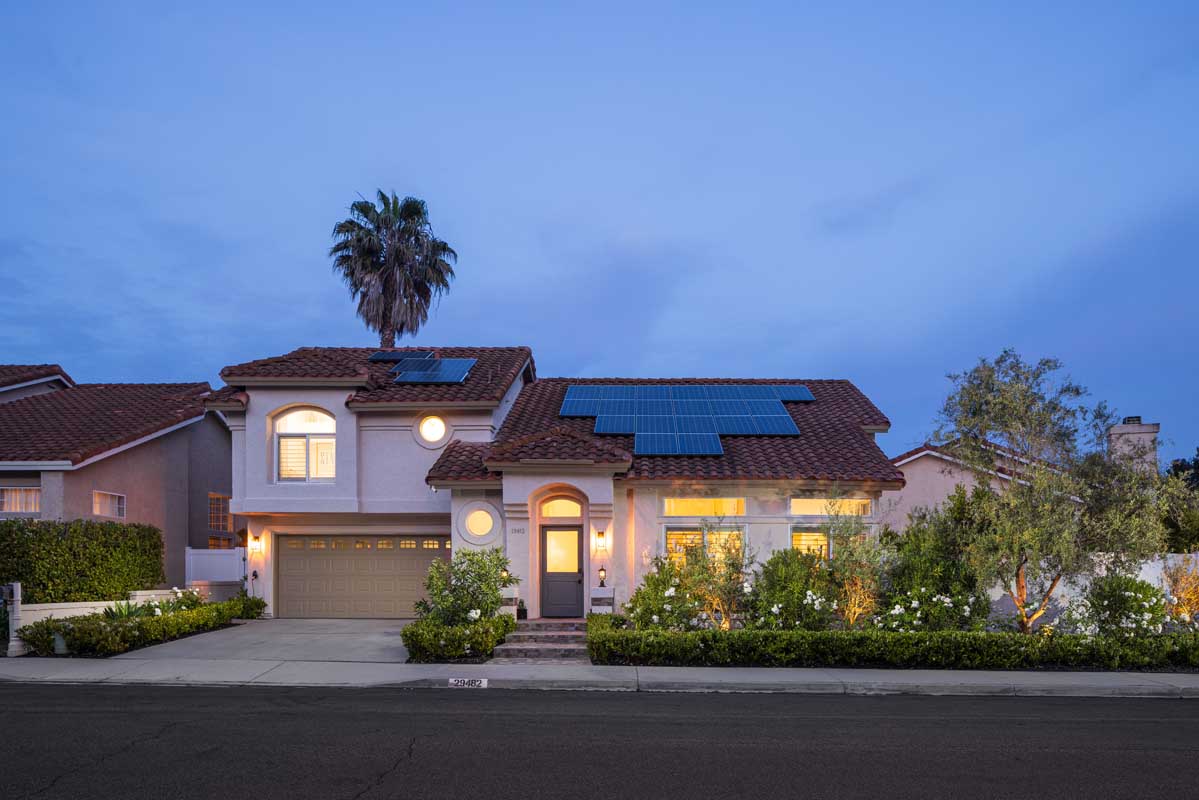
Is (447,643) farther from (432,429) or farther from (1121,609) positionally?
(1121,609)

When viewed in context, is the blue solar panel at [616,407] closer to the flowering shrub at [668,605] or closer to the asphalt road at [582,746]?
the flowering shrub at [668,605]

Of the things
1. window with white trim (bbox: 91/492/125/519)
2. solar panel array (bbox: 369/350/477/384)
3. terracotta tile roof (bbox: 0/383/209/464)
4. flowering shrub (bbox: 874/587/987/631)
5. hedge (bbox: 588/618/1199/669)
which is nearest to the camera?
hedge (bbox: 588/618/1199/669)

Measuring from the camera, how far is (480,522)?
2084 cm

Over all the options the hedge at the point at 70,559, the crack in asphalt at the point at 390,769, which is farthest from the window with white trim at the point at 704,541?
the hedge at the point at 70,559

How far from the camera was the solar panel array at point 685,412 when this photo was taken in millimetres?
22125

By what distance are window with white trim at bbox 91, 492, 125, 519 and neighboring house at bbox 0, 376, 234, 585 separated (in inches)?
1.0

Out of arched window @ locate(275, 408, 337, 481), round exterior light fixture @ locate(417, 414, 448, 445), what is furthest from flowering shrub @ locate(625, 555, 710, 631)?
arched window @ locate(275, 408, 337, 481)

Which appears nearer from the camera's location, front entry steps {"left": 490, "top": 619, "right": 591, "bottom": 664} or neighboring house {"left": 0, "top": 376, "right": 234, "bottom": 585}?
front entry steps {"left": 490, "top": 619, "right": 591, "bottom": 664}

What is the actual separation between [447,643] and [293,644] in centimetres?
413

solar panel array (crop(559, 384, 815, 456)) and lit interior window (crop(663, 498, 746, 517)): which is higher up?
solar panel array (crop(559, 384, 815, 456))

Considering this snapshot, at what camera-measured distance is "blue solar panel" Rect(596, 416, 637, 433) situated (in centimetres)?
2272

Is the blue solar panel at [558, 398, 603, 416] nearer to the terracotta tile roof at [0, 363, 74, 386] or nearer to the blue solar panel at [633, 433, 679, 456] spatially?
the blue solar panel at [633, 433, 679, 456]

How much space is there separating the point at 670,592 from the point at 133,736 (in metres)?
9.74

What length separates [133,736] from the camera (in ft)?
33.2
